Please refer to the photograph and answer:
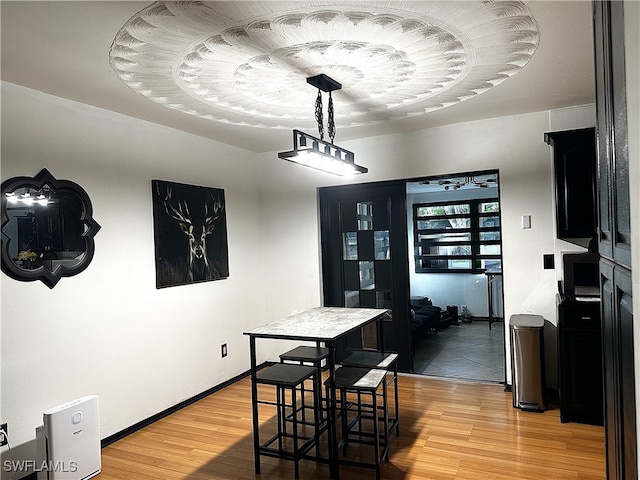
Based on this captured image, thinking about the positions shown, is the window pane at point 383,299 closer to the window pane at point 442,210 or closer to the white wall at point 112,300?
the white wall at point 112,300

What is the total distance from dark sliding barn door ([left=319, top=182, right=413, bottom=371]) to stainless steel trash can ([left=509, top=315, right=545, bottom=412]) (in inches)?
47.9

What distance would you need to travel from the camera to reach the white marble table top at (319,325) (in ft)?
8.63

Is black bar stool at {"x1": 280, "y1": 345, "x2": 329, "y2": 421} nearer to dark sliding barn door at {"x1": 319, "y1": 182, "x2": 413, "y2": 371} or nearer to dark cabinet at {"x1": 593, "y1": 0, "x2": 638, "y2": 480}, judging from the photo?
dark sliding barn door at {"x1": 319, "y1": 182, "x2": 413, "y2": 371}

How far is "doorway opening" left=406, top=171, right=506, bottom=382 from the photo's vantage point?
7.03m

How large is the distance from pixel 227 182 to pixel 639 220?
Result: 4.11 meters

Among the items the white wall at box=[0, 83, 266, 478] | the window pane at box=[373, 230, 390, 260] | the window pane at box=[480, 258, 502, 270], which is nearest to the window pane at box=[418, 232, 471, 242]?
the window pane at box=[480, 258, 502, 270]

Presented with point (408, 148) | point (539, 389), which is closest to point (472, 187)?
point (408, 148)

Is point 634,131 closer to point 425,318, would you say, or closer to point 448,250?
point 425,318

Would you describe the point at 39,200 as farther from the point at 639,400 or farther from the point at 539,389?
the point at 539,389

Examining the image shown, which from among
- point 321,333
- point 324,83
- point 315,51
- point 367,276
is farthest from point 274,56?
point 367,276

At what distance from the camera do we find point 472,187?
7539mm

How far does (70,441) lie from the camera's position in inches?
108

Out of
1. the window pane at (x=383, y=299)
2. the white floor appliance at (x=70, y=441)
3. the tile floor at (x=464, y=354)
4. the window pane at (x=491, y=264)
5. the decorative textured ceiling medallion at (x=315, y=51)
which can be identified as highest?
→ the decorative textured ceiling medallion at (x=315, y=51)

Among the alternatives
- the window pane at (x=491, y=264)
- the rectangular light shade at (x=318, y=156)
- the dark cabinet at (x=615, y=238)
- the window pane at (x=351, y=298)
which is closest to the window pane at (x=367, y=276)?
the window pane at (x=351, y=298)
